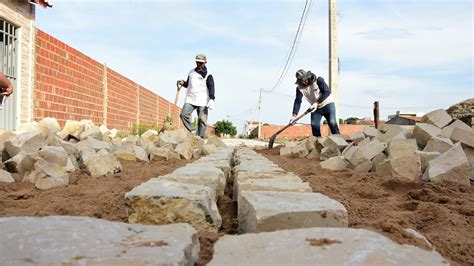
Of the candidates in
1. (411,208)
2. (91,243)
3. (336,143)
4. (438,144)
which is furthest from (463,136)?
(91,243)

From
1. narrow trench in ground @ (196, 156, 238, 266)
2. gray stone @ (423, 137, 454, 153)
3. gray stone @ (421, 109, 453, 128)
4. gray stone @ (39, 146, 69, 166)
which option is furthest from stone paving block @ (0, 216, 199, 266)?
gray stone @ (421, 109, 453, 128)

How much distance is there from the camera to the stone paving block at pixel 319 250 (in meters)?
1.19

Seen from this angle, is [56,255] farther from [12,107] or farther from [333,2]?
[333,2]

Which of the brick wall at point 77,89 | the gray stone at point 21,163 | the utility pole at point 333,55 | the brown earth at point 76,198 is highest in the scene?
the utility pole at point 333,55

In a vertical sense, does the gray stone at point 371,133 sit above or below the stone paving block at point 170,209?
above

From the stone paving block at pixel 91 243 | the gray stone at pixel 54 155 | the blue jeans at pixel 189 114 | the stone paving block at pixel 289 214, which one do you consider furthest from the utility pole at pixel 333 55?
the stone paving block at pixel 91 243

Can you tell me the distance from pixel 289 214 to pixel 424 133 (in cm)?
324

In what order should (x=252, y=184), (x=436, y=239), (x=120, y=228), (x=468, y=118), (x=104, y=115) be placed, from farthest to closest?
(x=104, y=115), (x=468, y=118), (x=252, y=184), (x=436, y=239), (x=120, y=228)

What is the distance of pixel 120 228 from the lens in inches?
56.7

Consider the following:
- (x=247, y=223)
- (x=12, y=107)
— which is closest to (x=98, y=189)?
(x=247, y=223)

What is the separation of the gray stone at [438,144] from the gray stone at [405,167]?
0.60 metres

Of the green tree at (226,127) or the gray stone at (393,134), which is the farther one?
the green tree at (226,127)

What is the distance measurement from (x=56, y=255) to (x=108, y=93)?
31.8ft

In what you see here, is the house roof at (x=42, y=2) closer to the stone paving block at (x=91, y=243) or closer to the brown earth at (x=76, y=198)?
the brown earth at (x=76, y=198)
